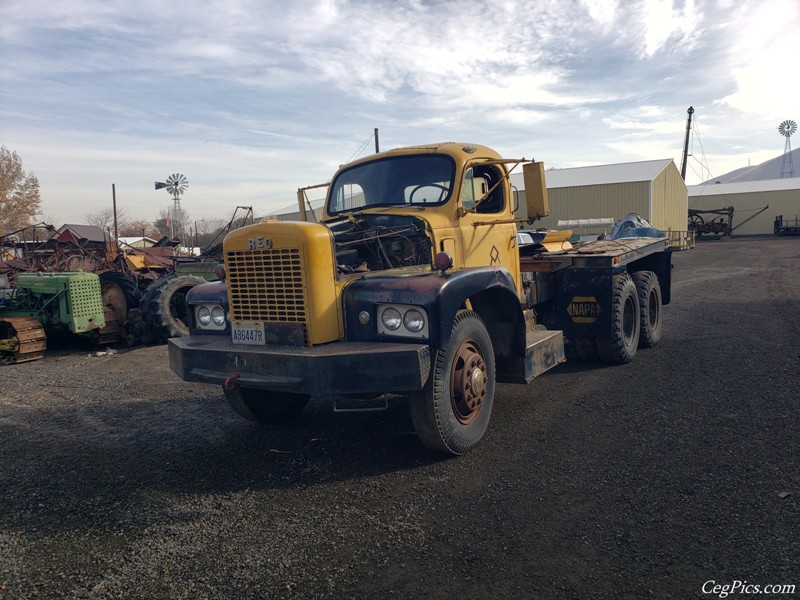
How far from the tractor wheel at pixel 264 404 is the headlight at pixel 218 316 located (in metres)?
0.60

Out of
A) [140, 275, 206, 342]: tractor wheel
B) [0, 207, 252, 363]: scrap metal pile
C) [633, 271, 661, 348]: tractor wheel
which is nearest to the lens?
[633, 271, 661, 348]: tractor wheel

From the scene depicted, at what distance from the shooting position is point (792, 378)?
6.41 meters

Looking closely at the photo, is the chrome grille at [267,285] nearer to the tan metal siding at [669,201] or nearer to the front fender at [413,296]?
the front fender at [413,296]

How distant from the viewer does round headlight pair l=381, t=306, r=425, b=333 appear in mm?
4148

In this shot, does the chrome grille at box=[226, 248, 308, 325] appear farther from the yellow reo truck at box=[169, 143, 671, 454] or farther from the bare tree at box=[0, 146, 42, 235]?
the bare tree at box=[0, 146, 42, 235]

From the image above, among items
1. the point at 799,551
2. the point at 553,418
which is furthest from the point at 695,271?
the point at 799,551

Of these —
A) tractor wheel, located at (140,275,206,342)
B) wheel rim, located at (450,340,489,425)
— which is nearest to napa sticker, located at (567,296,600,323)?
wheel rim, located at (450,340,489,425)

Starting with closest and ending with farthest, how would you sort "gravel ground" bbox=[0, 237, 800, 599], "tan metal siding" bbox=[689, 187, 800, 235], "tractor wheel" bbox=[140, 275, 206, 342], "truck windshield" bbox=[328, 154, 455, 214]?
"gravel ground" bbox=[0, 237, 800, 599], "truck windshield" bbox=[328, 154, 455, 214], "tractor wheel" bbox=[140, 275, 206, 342], "tan metal siding" bbox=[689, 187, 800, 235]

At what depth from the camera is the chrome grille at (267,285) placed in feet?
14.1

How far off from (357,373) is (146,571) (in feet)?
5.29

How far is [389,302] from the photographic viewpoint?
165 inches

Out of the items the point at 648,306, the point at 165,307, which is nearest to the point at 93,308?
the point at 165,307

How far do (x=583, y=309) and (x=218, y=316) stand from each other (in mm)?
4514

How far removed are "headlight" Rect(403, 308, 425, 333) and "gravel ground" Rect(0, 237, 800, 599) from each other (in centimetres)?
105
